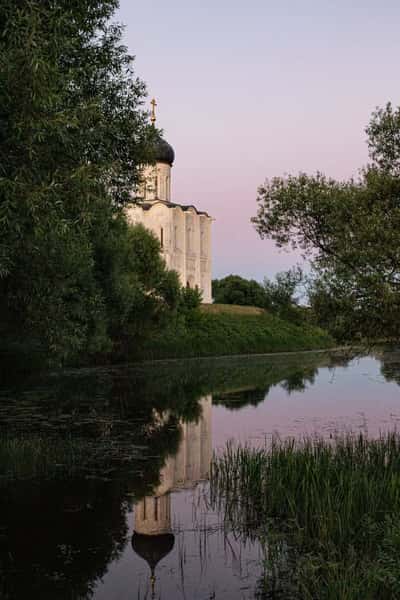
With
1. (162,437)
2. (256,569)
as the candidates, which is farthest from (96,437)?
(256,569)

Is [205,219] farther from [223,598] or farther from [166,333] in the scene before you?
[223,598]

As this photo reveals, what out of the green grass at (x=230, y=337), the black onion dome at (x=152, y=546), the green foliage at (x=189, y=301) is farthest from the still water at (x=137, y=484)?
the green foliage at (x=189, y=301)

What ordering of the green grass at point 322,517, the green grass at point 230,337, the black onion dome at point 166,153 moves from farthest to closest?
the black onion dome at point 166,153, the green grass at point 230,337, the green grass at point 322,517

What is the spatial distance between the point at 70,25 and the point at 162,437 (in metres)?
10.2

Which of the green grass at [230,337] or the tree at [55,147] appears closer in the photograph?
the tree at [55,147]

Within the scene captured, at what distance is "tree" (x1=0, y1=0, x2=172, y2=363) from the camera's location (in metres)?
8.47

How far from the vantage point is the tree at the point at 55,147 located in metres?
8.47

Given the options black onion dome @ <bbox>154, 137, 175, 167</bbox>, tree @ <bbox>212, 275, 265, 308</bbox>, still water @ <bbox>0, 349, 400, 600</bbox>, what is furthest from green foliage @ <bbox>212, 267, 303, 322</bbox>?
still water @ <bbox>0, 349, 400, 600</bbox>

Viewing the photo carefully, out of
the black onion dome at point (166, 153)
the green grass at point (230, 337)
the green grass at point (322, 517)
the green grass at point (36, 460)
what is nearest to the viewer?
the green grass at point (322, 517)

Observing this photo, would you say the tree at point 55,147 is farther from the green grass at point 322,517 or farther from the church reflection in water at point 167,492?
the green grass at point 322,517

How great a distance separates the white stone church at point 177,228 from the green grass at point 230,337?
8351 millimetres

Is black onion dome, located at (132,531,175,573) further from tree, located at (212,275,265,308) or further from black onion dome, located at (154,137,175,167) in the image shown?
tree, located at (212,275,265,308)

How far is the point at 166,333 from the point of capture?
4625 centimetres

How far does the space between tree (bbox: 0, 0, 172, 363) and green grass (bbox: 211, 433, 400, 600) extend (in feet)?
14.9
